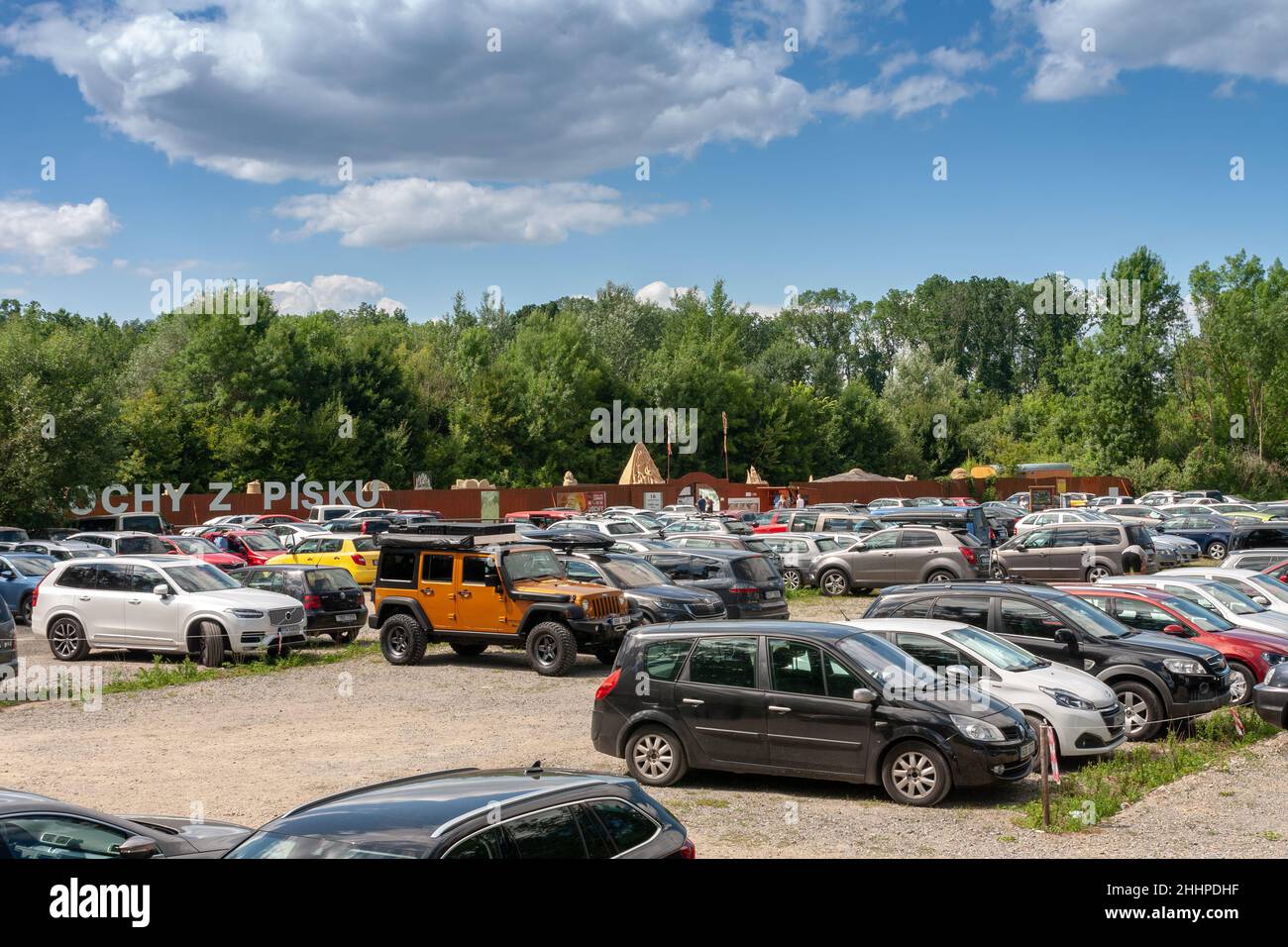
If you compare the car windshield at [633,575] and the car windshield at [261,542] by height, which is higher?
the car windshield at [261,542]

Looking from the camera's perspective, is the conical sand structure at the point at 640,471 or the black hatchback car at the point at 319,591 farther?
the conical sand structure at the point at 640,471

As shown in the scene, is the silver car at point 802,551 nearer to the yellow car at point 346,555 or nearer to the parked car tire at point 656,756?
the yellow car at point 346,555

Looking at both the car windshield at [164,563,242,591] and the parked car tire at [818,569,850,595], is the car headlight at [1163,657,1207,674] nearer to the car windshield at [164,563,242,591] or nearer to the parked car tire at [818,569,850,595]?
the car windshield at [164,563,242,591]

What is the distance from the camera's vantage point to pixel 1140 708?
14.1 metres

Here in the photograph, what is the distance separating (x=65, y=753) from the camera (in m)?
14.3

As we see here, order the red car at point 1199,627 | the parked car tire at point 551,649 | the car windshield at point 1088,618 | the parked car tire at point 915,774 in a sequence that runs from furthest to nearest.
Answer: the parked car tire at point 551,649 < the red car at point 1199,627 < the car windshield at point 1088,618 < the parked car tire at point 915,774

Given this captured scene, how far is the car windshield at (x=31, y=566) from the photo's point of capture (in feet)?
87.3

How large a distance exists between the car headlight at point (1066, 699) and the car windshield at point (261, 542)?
26.8m

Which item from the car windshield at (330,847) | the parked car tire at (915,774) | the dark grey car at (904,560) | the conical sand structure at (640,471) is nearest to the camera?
the car windshield at (330,847)

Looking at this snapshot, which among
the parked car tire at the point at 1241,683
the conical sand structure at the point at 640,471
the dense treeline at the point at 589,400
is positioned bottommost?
the parked car tire at the point at 1241,683

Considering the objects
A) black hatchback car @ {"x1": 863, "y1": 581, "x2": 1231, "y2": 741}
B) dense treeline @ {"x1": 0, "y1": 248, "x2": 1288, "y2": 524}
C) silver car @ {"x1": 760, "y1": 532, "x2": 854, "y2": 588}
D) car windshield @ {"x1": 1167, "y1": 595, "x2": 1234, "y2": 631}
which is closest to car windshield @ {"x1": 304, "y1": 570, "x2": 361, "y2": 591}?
black hatchback car @ {"x1": 863, "y1": 581, "x2": 1231, "y2": 741}

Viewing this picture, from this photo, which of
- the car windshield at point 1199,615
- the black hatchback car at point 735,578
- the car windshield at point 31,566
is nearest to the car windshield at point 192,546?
the car windshield at point 31,566

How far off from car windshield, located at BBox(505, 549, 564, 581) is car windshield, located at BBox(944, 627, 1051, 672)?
862 cm
